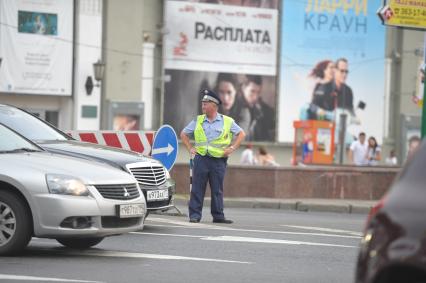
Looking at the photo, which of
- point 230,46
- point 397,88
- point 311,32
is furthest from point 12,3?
point 397,88

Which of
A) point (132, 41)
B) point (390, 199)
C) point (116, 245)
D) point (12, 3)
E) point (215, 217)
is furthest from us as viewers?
point (132, 41)

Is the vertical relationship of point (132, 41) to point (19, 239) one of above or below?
above

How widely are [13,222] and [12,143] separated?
3.36 ft

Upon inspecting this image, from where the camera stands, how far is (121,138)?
16328 mm

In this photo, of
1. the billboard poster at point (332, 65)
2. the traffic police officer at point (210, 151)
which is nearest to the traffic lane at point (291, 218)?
the traffic police officer at point (210, 151)

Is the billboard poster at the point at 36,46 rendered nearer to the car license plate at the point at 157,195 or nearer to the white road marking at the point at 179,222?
the white road marking at the point at 179,222

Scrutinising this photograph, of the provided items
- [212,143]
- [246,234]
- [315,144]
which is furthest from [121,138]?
[315,144]

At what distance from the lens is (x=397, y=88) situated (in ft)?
146

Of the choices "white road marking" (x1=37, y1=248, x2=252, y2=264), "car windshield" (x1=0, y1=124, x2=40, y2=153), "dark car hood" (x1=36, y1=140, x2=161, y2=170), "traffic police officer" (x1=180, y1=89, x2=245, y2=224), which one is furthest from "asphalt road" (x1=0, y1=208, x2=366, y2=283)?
"car windshield" (x1=0, y1=124, x2=40, y2=153)

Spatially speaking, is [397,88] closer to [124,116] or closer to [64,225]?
[124,116]

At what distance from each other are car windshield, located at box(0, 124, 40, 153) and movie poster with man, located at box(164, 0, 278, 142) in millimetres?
29804

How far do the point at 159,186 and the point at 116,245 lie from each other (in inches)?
63.4

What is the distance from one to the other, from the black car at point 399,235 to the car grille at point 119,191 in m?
5.09

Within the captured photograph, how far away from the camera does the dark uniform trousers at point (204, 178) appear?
14258 millimetres
